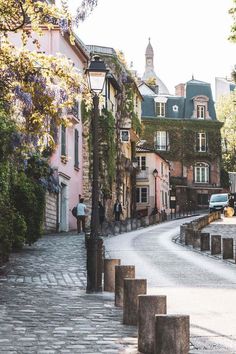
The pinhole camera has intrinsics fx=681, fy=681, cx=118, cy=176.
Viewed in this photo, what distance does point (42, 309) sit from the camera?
30.3ft

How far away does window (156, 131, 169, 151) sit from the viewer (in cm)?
7019

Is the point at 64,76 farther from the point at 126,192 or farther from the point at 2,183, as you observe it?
the point at 126,192

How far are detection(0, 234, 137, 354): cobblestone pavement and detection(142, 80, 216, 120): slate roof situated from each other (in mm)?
57012

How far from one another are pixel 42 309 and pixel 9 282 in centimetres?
331

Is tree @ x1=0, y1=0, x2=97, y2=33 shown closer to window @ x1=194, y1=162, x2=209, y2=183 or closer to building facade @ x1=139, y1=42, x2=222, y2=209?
building facade @ x1=139, y1=42, x2=222, y2=209

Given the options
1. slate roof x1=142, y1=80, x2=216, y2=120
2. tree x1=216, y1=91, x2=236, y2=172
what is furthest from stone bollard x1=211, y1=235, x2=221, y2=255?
tree x1=216, y1=91, x2=236, y2=172

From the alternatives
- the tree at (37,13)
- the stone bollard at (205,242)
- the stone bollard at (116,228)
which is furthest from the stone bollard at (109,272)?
the stone bollard at (116,228)

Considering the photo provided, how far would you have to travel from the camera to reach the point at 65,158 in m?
33.1

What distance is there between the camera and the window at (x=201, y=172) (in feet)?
232

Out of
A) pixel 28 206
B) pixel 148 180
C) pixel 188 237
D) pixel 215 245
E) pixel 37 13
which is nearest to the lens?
pixel 37 13

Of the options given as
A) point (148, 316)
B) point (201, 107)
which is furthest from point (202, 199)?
point (148, 316)

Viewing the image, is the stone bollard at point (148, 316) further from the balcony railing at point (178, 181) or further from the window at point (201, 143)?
the window at point (201, 143)

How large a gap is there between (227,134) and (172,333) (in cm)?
6932

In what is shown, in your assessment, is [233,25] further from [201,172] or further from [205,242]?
[201,172]
